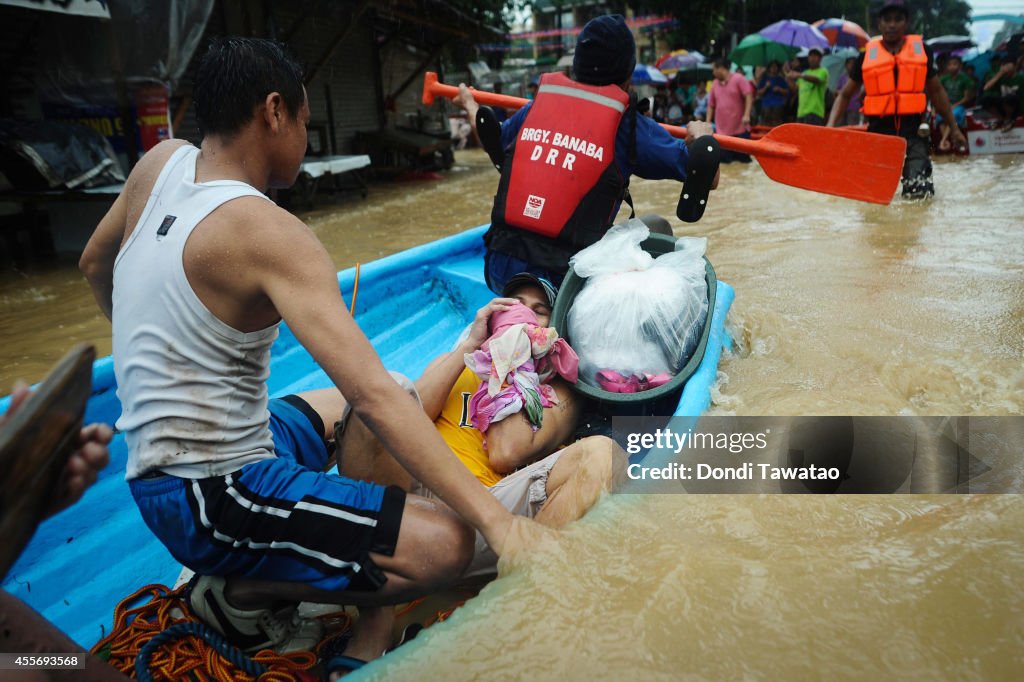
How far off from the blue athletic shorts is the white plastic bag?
1.09 m

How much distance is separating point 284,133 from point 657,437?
1.16 meters

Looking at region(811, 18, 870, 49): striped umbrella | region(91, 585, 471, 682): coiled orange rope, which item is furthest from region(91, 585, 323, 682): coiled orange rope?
region(811, 18, 870, 49): striped umbrella

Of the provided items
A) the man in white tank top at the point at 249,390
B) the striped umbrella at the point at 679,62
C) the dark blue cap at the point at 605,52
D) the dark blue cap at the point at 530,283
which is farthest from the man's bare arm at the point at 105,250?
the striped umbrella at the point at 679,62

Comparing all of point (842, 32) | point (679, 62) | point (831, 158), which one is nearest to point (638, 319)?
point (831, 158)

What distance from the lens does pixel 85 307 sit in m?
4.82

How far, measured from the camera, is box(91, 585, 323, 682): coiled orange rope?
1423 millimetres

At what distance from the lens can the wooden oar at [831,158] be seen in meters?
3.07

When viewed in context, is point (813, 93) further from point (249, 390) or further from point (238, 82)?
point (249, 390)

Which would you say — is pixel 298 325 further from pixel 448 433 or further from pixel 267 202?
pixel 448 433

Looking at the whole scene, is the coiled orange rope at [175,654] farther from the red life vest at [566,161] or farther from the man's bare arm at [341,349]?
the red life vest at [566,161]

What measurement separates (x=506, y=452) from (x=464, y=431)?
0.19 m

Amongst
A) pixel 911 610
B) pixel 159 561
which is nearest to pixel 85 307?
pixel 159 561

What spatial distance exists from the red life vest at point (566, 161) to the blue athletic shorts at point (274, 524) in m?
1.53

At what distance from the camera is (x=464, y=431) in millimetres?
2016
